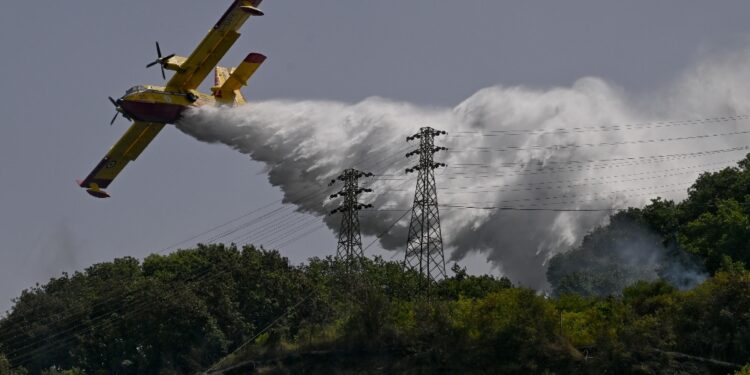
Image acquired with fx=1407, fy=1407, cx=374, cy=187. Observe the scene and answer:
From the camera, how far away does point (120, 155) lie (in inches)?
3219

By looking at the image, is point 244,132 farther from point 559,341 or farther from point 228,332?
point 559,341

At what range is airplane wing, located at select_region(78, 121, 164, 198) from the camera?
79.6m

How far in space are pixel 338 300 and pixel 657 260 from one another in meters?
23.1

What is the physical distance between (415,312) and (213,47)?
1789 cm

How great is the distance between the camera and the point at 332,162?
79.3 metres

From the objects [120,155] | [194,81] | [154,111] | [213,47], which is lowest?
[120,155]

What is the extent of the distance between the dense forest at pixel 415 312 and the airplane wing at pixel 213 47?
13.0m

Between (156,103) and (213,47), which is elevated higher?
(213,47)

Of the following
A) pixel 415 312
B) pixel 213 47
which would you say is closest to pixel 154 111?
pixel 213 47

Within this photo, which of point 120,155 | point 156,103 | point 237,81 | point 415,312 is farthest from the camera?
point 120,155

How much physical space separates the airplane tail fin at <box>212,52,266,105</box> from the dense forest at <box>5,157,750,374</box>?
1087 cm

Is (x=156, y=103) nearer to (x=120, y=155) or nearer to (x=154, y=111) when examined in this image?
(x=154, y=111)

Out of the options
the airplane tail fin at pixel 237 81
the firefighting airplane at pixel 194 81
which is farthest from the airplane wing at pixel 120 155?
the airplane tail fin at pixel 237 81

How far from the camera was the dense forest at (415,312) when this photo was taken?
61.8 metres
